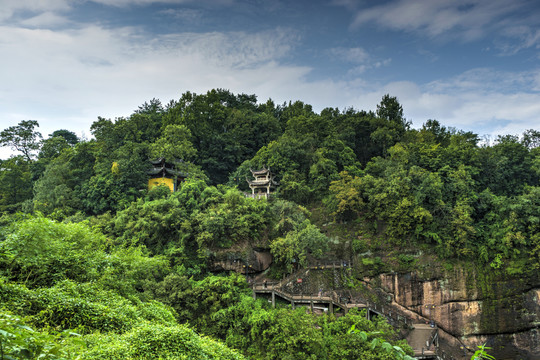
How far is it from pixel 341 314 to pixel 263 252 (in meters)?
7.01

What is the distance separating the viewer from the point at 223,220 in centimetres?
2286

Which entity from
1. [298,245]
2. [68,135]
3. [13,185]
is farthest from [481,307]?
[68,135]

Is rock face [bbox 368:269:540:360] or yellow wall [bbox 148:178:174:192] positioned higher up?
yellow wall [bbox 148:178:174:192]

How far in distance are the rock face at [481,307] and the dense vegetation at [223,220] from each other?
57.7 inches

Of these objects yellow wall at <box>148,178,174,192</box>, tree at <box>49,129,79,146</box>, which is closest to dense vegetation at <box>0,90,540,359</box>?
yellow wall at <box>148,178,174,192</box>

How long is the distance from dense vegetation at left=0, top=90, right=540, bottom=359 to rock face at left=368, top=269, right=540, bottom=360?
1.47m

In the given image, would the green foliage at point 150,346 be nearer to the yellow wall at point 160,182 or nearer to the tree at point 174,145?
the yellow wall at point 160,182

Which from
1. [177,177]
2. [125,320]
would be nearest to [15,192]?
[177,177]

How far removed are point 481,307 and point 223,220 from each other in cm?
1887

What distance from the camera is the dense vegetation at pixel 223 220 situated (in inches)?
367

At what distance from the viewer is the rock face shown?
859 inches

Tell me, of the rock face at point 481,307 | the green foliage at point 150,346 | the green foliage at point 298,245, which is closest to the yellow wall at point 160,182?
the green foliage at point 298,245

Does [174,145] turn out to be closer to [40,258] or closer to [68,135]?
[40,258]

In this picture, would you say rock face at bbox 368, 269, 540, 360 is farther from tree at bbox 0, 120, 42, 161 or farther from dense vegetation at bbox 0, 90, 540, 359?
tree at bbox 0, 120, 42, 161
